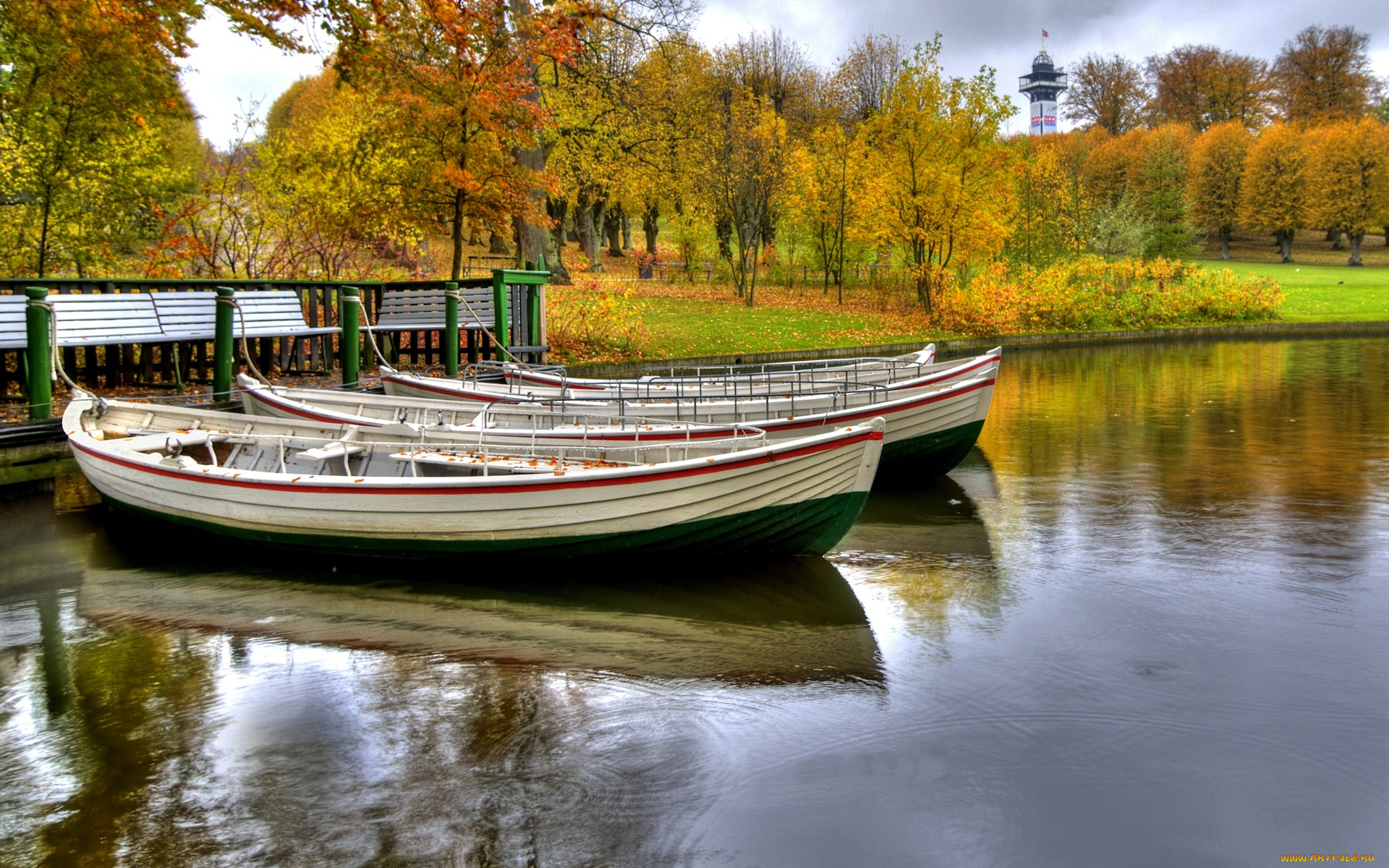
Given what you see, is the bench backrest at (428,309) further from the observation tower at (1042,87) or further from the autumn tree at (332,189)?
the observation tower at (1042,87)

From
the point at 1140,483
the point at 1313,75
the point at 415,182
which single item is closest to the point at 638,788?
the point at 1140,483

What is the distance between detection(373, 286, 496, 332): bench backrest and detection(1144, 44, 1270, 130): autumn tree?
240ft

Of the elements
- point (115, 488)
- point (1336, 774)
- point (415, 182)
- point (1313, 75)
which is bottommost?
point (1336, 774)

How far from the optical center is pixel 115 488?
9.13 meters

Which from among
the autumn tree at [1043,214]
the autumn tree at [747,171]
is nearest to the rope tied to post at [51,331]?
the autumn tree at [747,171]

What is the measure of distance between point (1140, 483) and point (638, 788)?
26.6 feet

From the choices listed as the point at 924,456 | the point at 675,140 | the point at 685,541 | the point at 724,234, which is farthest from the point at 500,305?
the point at 724,234

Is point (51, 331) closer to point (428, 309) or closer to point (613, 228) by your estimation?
point (428, 309)

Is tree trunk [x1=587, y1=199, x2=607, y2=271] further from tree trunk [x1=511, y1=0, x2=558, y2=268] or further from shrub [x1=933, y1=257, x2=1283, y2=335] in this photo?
shrub [x1=933, y1=257, x2=1283, y2=335]

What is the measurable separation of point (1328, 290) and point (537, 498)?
4412 centimetres

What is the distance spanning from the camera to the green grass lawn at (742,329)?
2350 centimetres

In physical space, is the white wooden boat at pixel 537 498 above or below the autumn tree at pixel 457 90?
below

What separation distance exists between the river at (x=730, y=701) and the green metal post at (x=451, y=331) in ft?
18.4

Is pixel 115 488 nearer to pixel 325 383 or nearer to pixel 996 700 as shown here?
pixel 325 383
